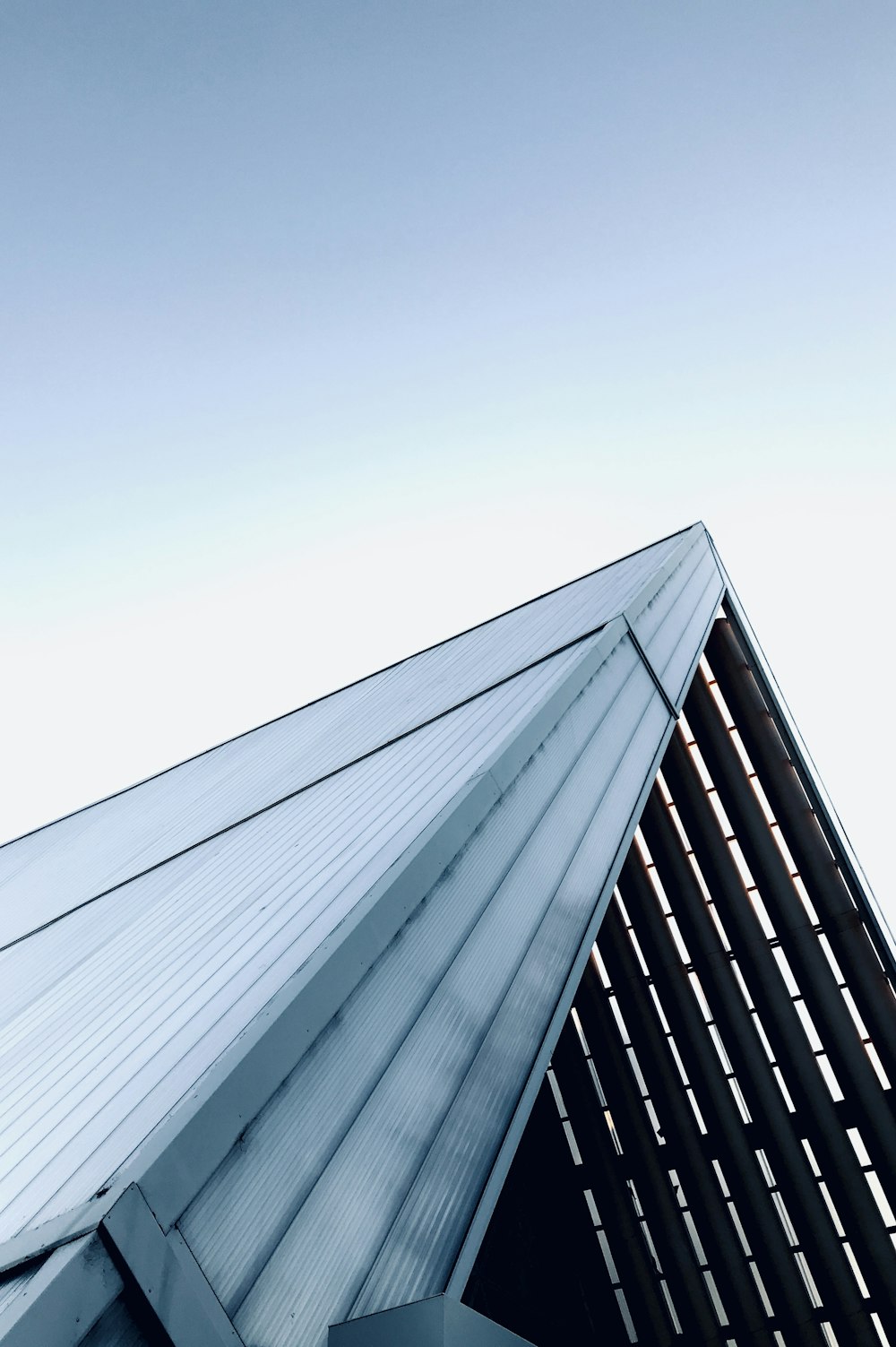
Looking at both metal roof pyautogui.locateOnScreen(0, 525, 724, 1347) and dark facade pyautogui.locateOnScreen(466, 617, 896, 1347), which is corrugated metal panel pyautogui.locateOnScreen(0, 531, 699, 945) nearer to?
metal roof pyautogui.locateOnScreen(0, 525, 724, 1347)

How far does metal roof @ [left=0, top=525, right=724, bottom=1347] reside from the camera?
9.96 feet

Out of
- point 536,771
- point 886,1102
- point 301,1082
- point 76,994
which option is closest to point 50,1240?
point 301,1082

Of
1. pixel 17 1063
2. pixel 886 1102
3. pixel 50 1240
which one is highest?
pixel 17 1063

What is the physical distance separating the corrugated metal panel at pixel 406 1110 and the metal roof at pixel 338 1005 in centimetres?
1

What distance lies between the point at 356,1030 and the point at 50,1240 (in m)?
1.54

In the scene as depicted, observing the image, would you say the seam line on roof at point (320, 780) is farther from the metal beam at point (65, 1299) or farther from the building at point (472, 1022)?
the metal beam at point (65, 1299)

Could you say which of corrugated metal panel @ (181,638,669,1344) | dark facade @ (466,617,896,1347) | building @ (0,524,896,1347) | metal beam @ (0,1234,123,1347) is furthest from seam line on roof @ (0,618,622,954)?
dark facade @ (466,617,896,1347)

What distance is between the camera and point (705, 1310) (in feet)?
60.9

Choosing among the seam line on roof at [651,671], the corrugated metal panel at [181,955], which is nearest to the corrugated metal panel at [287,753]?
the seam line on roof at [651,671]

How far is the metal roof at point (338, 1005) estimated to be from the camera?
120 inches

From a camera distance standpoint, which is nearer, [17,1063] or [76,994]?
[17,1063]

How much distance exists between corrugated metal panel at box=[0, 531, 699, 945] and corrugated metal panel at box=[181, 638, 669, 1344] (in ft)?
17.0

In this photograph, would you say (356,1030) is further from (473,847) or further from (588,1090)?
(588,1090)

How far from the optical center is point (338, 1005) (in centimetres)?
391
